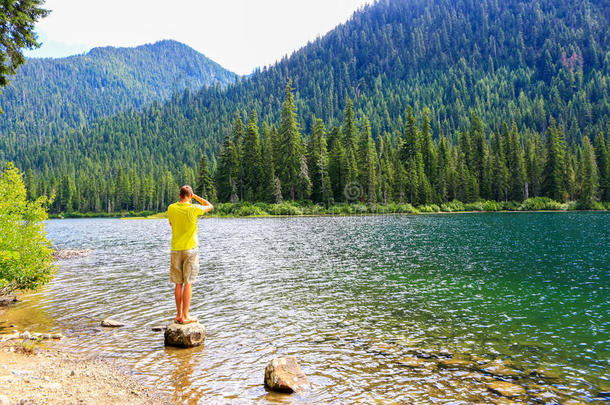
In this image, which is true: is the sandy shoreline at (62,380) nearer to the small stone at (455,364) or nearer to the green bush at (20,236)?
the green bush at (20,236)

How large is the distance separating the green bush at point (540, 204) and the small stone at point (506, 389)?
102 metres

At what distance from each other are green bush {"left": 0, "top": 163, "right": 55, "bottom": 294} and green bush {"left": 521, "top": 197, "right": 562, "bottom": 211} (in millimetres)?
105759

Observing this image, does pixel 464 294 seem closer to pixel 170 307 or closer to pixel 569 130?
pixel 170 307

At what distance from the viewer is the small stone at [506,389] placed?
25.1ft

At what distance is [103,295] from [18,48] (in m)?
12.1

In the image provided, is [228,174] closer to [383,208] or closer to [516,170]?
[383,208]

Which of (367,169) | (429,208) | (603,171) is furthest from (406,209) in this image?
(603,171)

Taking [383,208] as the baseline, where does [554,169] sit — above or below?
above

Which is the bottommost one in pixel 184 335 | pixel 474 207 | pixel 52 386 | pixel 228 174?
pixel 184 335

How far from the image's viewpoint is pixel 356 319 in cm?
1284

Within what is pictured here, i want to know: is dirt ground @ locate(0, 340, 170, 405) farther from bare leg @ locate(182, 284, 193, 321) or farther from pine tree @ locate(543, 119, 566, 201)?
pine tree @ locate(543, 119, 566, 201)

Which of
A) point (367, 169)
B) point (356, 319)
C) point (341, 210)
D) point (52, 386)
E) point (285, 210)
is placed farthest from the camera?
point (367, 169)

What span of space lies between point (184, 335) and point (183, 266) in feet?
6.30

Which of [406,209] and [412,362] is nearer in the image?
[412,362]
